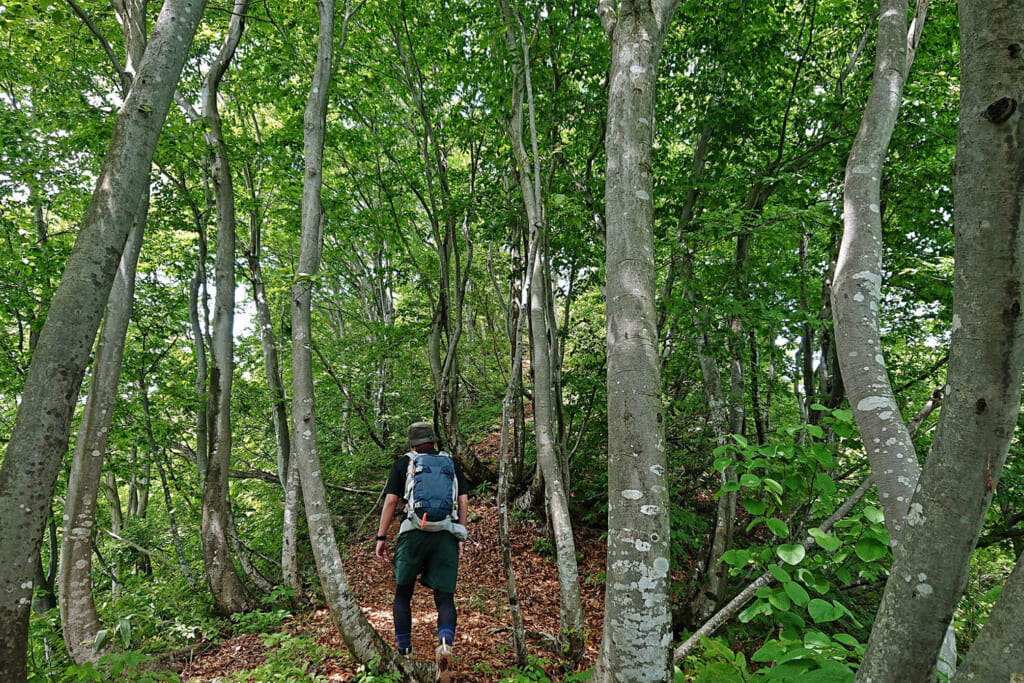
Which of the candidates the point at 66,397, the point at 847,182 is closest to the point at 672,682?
the point at 847,182

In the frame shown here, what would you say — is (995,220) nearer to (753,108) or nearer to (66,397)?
(66,397)

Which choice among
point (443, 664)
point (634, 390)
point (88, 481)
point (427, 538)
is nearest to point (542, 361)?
point (427, 538)

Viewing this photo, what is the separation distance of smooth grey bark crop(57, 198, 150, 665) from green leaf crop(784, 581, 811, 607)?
620 centimetres

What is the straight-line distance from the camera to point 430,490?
4535 mm

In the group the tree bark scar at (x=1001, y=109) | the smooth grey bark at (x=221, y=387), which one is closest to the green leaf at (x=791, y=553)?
the tree bark scar at (x=1001, y=109)

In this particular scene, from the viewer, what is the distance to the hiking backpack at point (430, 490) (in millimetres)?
4488

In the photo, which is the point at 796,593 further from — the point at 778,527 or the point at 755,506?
the point at 755,506

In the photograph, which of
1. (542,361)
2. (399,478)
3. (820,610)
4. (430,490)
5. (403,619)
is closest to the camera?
(820,610)

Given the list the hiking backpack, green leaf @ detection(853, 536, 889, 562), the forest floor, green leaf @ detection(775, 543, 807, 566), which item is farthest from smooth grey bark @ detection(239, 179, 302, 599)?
green leaf @ detection(853, 536, 889, 562)

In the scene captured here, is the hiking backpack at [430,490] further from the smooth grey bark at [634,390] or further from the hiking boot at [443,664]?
the smooth grey bark at [634,390]

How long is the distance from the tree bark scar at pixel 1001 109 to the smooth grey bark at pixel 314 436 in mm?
4709

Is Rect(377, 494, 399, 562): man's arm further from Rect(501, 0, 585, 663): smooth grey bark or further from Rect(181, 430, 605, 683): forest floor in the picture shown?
Rect(501, 0, 585, 663): smooth grey bark

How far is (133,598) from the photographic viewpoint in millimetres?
7426

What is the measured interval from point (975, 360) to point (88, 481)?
725 cm
